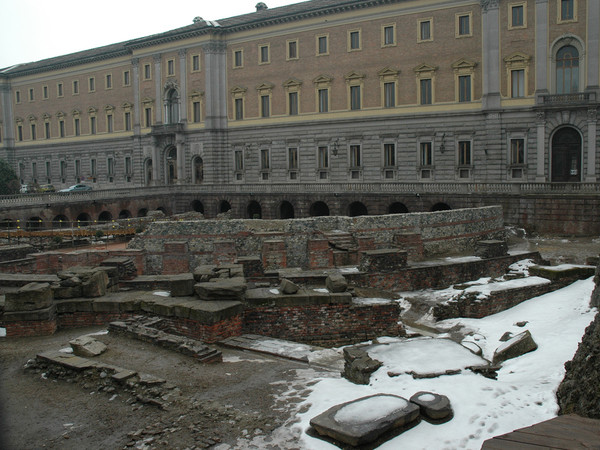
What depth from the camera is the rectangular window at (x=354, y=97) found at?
45.8 metres

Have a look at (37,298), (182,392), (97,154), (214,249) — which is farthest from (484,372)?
(97,154)

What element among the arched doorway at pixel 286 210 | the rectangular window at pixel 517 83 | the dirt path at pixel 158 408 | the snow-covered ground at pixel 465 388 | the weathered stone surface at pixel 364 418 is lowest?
the dirt path at pixel 158 408

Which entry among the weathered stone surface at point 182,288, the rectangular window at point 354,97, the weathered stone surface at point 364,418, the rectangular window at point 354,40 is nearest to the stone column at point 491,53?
the rectangular window at point 354,40

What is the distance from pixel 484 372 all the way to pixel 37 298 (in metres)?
8.92

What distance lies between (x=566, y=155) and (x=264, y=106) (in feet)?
82.5

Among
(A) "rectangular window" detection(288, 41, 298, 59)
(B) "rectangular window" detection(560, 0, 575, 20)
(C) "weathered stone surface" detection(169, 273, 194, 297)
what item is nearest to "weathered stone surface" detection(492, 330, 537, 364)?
(C) "weathered stone surface" detection(169, 273, 194, 297)

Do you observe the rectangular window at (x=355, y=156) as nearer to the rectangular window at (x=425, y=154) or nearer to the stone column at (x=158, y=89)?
the rectangular window at (x=425, y=154)

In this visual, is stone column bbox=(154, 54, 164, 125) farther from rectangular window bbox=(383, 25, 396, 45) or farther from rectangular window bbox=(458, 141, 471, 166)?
rectangular window bbox=(458, 141, 471, 166)

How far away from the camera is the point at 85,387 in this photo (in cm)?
896

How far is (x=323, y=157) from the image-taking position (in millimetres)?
47406

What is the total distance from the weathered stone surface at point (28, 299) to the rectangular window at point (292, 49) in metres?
40.1

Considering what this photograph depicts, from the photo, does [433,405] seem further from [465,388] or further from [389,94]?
[389,94]

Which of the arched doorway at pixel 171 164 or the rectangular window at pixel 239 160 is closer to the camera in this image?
the rectangular window at pixel 239 160

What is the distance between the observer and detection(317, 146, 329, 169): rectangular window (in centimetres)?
4714
